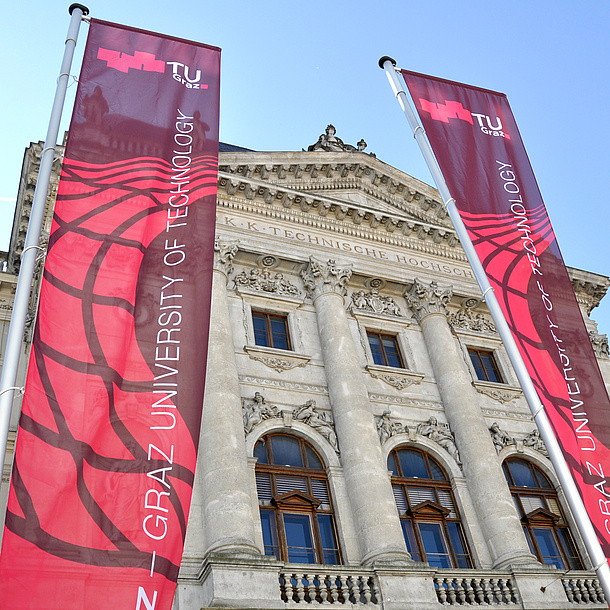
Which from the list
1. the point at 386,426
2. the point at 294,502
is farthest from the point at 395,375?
the point at 294,502

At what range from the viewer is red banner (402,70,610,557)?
32.1 feet

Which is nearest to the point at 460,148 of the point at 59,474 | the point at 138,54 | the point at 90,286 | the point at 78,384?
the point at 138,54

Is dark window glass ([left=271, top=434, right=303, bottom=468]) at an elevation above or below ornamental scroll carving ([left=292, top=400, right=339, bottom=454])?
below

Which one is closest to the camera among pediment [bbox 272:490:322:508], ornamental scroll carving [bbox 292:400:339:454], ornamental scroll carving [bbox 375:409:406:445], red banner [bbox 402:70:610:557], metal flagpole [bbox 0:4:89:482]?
metal flagpole [bbox 0:4:89:482]

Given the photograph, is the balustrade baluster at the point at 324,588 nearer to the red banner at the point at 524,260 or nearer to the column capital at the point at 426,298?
the red banner at the point at 524,260

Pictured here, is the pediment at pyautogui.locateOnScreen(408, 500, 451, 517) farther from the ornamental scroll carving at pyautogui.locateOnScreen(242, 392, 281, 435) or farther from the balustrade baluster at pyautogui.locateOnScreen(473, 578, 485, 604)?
the ornamental scroll carving at pyautogui.locateOnScreen(242, 392, 281, 435)

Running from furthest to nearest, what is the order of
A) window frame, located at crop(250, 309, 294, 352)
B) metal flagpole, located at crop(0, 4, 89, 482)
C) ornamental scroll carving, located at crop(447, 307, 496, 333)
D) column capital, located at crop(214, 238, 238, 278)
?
1. ornamental scroll carving, located at crop(447, 307, 496, 333)
2. column capital, located at crop(214, 238, 238, 278)
3. window frame, located at crop(250, 309, 294, 352)
4. metal flagpole, located at crop(0, 4, 89, 482)

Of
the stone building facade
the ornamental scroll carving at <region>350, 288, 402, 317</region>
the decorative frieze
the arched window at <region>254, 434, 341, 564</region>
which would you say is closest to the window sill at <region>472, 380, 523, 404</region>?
the stone building facade

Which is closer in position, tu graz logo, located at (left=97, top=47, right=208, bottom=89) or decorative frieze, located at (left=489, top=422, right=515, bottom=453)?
tu graz logo, located at (left=97, top=47, right=208, bottom=89)

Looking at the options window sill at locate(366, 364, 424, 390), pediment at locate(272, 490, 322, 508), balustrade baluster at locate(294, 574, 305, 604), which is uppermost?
window sill at locate(366, 364, 424, 390)

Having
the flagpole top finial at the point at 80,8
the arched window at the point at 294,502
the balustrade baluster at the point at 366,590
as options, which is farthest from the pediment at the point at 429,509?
the flagpole top finial at the point at 80,8

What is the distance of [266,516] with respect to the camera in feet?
48.4

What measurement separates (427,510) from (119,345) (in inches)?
402

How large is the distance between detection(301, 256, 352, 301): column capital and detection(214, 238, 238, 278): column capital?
7.19 ft
